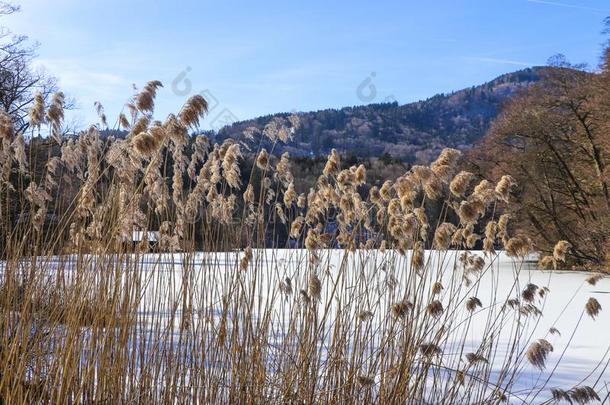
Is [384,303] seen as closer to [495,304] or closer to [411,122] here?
[495,304]

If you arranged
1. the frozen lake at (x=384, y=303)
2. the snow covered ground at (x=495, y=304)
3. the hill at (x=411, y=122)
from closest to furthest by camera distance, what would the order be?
the frozen lake at (x=384, y=303) < the snow covered ground at (x=495, y=304) < the hill at (x=411, y=122)

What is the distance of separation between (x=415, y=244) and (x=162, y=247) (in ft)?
4.04

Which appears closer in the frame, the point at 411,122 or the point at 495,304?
the point at 495,304

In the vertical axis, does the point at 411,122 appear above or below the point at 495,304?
above

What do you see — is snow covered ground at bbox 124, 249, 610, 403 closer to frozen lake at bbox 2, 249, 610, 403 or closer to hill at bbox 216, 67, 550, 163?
frozen lake at bbox 2, 249, 610, 403

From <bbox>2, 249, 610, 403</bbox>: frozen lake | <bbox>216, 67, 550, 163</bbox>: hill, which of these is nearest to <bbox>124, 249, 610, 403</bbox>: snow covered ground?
<bbox>2, 249, 610, 403</bbox>: frozen lake

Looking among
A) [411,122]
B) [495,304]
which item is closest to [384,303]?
[495,304]

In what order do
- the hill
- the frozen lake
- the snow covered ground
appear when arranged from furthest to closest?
the hill
the snow covered ground
the frozen lake

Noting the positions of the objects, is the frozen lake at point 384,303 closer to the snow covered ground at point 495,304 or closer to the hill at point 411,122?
the snow covered ground at point 495,304

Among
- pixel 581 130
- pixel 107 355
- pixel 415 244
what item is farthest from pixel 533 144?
pixel 107 355

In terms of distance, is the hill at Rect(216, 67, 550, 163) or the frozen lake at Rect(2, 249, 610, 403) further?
the hill at Rect(216, 67, 550, 163)

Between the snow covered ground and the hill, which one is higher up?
the hill

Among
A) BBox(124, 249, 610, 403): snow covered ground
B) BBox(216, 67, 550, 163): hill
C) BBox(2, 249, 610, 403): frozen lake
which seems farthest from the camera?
BBox(216, 67, 550, 163): hill

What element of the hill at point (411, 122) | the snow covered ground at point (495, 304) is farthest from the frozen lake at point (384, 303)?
the hill at point (411, 122)
